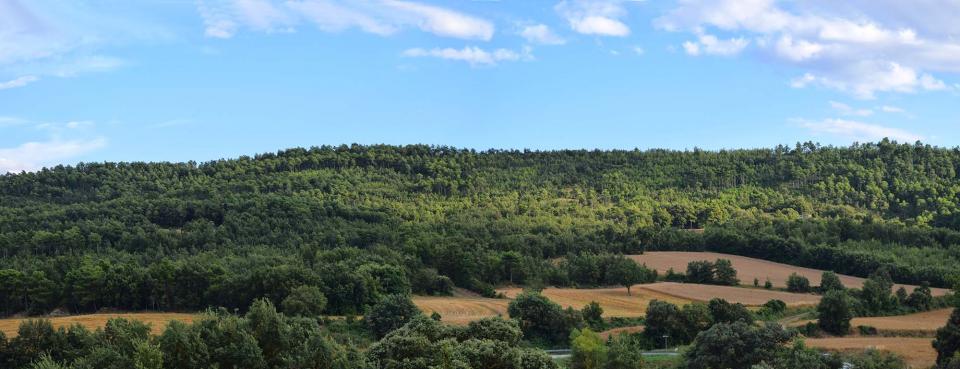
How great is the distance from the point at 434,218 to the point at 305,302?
209 ft

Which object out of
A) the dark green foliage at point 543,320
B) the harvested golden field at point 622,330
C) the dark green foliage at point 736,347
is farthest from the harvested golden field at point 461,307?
the dark green foliage at point 736,347

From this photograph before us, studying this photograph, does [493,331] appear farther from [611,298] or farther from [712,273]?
[712,273]

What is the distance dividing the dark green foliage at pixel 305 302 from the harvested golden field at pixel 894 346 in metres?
36.4

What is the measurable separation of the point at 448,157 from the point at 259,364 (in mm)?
144695

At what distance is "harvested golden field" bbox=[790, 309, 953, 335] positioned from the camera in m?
68.2

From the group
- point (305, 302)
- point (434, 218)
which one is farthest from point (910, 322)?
point (434, 218)

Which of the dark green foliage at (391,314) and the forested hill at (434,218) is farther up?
the forested hill at (434,218)

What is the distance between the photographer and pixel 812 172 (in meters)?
164

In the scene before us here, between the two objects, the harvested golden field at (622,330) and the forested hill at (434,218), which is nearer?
the harvested golden field at (622,330)

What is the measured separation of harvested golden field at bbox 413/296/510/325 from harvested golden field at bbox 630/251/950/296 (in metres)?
25.3

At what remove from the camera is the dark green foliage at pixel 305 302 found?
72.1 meters

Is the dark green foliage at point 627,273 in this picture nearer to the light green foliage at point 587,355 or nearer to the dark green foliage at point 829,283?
the dark green foliage at point 829,283

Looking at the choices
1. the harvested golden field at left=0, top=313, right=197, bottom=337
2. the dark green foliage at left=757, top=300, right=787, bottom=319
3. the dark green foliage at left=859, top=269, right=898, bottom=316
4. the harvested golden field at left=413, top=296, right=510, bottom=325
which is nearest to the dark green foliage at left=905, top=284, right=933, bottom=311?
the dark green foliage at left=859, top=269, right=898, bottom=316

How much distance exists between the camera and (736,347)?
51.7 meters
